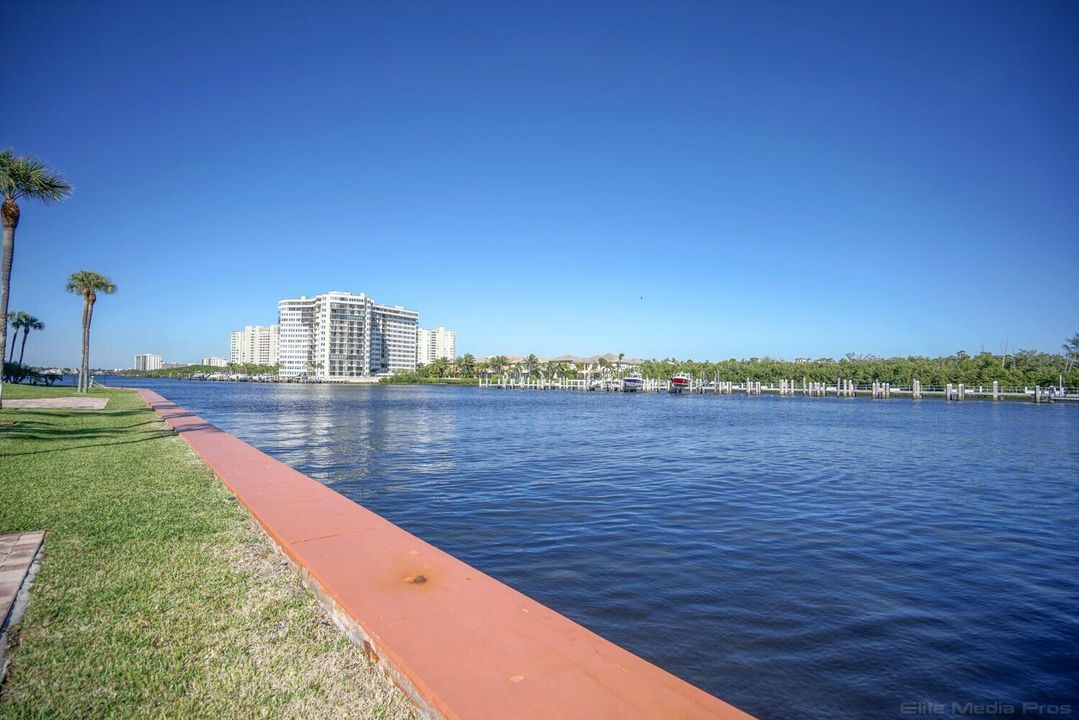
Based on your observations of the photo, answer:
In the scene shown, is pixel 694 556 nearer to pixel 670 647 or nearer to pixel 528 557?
pixel 528 557

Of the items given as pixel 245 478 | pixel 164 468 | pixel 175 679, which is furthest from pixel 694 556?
pixel 164 468

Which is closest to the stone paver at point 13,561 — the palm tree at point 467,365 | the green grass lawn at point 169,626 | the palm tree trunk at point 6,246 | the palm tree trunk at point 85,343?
the green grass lawn at point 169,626

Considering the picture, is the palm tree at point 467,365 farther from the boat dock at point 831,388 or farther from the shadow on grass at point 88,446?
the shadow on grass at point 88,446

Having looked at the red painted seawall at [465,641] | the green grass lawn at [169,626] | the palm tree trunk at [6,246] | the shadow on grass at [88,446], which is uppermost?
the palm tree trunk at [6,246]

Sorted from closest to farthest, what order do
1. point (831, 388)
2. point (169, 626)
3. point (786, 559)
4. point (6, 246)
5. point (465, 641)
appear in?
point (465, 641) < point (169, 626) < point (786, 559) < point (6, 246) < point (831, 388)

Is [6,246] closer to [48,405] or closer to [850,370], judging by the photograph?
[48,405]

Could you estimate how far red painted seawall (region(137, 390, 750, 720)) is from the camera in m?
2.65

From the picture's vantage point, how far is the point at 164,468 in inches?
384

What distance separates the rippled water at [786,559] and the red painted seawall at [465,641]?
50.2 inches

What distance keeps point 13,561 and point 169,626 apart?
93.2 inches

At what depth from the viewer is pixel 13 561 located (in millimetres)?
4945

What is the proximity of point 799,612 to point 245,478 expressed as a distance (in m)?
7.39

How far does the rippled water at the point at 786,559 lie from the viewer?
4297 mm

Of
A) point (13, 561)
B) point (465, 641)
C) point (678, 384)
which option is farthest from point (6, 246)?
point (678, 384)
